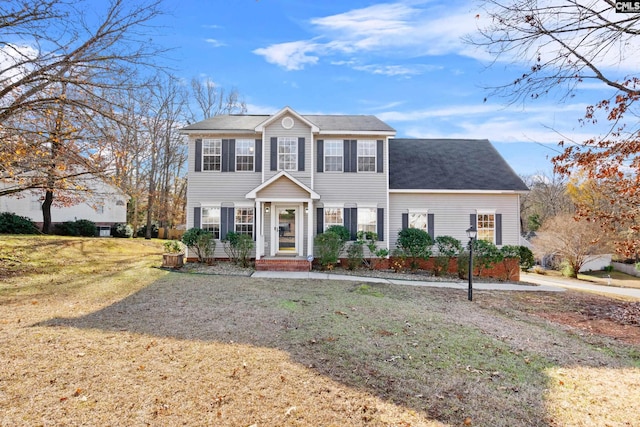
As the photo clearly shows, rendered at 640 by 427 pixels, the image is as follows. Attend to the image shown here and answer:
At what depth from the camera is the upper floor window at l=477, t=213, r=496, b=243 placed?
14.6m

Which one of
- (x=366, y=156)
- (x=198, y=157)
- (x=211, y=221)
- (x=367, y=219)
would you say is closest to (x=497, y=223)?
(x=367, y=219)

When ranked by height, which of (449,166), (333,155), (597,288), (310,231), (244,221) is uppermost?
(333,155)

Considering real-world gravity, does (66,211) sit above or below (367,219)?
above

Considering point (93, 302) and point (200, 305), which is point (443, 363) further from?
point (93, 302)

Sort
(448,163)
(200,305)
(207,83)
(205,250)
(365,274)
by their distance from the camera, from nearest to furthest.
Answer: (200,305), (365,274), (205,250), (448,163), (207,83)

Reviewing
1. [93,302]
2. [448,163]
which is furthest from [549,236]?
[93,302]

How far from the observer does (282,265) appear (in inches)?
496

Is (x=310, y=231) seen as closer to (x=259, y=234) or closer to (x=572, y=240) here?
(x=259, y=234)

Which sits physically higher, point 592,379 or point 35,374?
point 35,374

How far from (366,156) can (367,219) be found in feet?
8.50

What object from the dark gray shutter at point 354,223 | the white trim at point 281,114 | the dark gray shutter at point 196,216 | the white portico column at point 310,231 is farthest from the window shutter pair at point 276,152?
the dark gray shutter at point 196,216

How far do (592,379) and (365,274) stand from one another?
8.10 meters

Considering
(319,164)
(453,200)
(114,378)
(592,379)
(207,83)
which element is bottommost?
(592,379)

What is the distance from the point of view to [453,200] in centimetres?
1459
